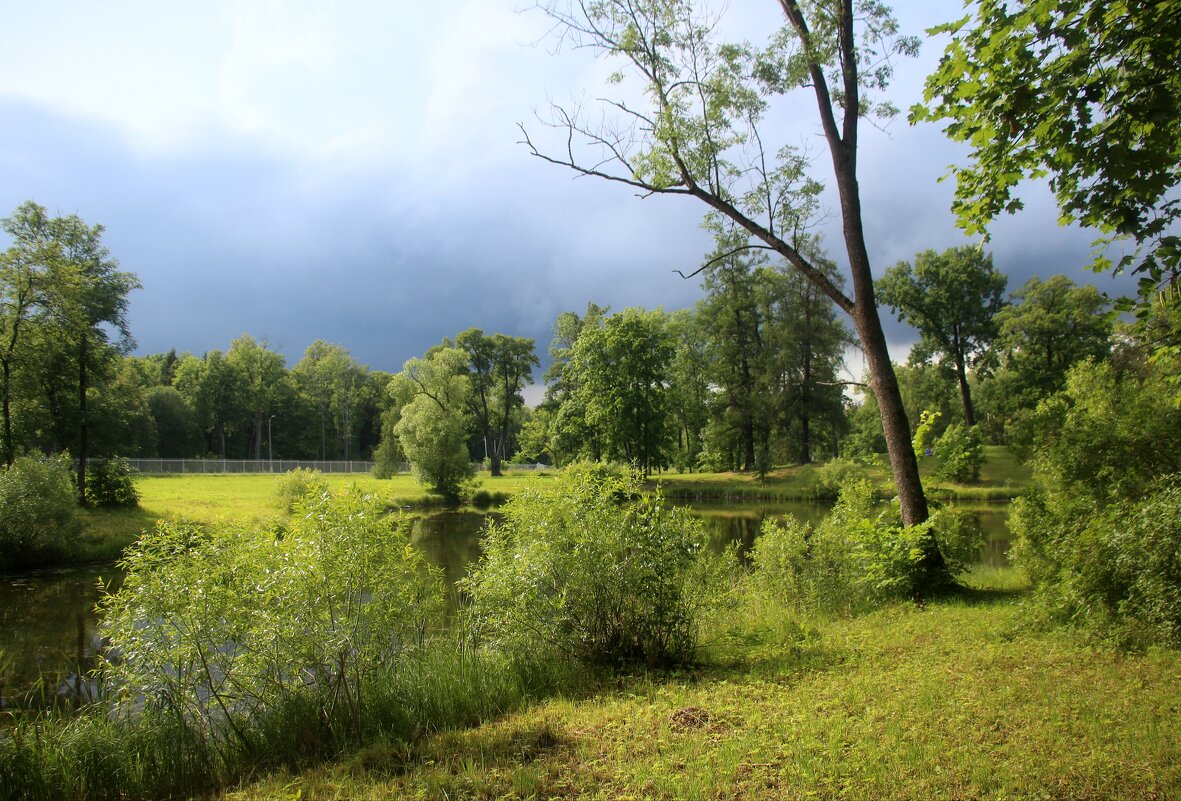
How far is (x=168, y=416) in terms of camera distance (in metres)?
63.1

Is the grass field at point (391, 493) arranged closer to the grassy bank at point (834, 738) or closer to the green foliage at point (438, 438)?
the green foliage at point (438, 438)

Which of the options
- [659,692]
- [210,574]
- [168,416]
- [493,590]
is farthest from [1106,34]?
[168,416]

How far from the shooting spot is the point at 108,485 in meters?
24.0

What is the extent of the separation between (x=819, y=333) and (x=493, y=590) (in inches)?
1640

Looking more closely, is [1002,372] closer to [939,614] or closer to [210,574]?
[939,614]

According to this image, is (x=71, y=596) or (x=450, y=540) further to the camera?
(x=450, y=540)

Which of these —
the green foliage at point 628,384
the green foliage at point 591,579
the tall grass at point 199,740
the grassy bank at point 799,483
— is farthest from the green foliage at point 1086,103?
the green foliage at point 628,384

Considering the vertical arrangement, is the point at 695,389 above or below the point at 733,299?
below

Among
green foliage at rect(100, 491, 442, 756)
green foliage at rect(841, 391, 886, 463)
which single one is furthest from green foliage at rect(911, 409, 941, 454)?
green foliage at rect(841, 391, 886, 463)

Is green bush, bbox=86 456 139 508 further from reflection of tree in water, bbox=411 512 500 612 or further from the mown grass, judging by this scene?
reflection of tree in water, bbox=411 512 500 612

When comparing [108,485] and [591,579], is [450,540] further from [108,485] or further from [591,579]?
[591,579]

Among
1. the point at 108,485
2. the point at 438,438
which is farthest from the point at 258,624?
the point at 438,438

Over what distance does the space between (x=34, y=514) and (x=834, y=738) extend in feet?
72.0

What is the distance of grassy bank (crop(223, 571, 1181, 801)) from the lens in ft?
12.1
